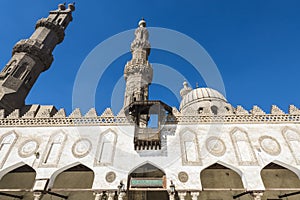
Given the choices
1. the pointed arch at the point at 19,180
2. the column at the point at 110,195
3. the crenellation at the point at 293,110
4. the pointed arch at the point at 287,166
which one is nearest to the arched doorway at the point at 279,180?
the pointed arch at the point at 287,166

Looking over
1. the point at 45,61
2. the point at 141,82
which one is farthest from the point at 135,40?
the point at 45,61

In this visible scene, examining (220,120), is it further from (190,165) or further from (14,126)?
(14,126)

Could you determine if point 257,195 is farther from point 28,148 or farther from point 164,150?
point 28,148

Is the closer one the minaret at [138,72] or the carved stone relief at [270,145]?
the carved stone relief at [270,145]

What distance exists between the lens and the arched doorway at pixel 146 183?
432 inches

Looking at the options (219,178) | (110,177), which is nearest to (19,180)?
(110,177)

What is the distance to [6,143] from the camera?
13188 mm

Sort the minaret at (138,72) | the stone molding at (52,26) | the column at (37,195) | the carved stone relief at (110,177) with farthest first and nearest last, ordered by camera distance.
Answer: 1. the stone molding at (52,26)
2. the minaret at (138,72)
3. the carved stone relief at (110,177)
4. the column at (37,195)

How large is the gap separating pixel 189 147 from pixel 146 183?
3.33 meters

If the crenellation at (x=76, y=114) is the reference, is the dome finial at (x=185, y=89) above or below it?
above

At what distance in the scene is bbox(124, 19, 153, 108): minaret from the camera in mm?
22078

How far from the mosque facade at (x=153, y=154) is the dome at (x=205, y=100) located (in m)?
13.3

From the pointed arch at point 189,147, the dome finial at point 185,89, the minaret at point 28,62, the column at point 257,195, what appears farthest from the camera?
the dome finial at point 185,89

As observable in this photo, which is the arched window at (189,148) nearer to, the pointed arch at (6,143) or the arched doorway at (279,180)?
the arched doorway at (279,180)
